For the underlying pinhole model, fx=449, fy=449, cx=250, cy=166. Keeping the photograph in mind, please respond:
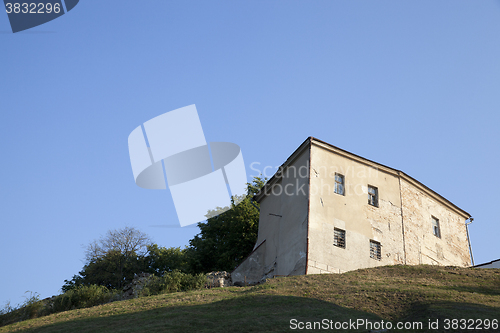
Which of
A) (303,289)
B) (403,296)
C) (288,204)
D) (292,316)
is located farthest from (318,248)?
(292,316)

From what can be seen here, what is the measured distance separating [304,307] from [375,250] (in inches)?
428

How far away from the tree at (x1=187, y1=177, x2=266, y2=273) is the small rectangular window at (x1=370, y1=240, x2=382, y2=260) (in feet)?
34.8

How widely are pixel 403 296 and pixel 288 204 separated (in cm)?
1088

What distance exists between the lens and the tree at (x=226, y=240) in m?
32.6

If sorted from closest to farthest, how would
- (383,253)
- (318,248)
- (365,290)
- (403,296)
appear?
(403,296), (365,290), (318,248), (383,253)

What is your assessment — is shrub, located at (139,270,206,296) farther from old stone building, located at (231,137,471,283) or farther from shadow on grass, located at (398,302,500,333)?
shadow on grass, located at (398,302,500,333)

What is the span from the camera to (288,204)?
24547 millimetres

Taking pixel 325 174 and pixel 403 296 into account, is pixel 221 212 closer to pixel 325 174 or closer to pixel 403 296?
pixel 325 174

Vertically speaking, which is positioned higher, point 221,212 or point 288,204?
point 221,212

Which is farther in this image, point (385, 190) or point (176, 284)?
point (385, 190)

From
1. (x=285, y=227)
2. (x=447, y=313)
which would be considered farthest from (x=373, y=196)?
(x=447, y=313)

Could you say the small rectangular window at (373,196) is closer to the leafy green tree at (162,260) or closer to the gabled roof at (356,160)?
the gabled roof at (356,160)

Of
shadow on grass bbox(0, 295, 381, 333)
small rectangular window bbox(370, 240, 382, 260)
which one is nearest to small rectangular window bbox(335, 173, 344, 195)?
small rectangular window bbox(370, 240, 382, 260)

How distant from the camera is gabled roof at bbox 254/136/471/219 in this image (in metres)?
24.6
